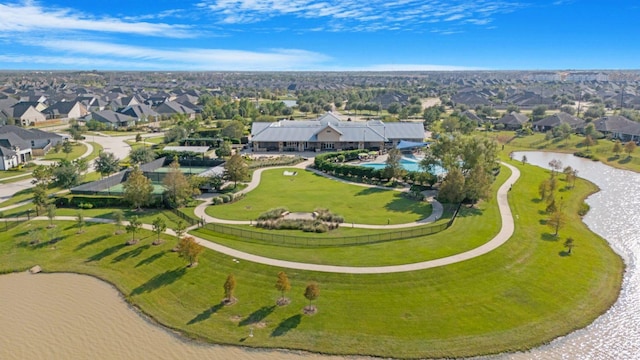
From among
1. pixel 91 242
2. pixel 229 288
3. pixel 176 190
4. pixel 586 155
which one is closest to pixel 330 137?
Result: pixel 176 190

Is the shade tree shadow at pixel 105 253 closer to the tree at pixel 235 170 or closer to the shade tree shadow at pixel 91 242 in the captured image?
the shade tree shadow at pixel 91 242

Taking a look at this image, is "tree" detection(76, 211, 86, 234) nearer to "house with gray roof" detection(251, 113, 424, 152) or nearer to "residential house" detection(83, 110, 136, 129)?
"house with gray roof" detection(251, 113, 424, 152)

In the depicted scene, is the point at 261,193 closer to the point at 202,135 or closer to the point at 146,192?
the point at 146,192

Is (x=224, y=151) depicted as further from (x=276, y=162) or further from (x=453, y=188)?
(x=453, y=188)

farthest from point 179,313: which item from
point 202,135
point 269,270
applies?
point 202,135

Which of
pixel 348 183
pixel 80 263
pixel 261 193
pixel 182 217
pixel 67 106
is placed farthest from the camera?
pixel 67 106

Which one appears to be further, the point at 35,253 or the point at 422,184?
the point at 422,184

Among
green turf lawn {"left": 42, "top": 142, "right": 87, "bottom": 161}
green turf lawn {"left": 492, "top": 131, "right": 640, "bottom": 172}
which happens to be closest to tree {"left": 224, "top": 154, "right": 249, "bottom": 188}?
green turf lawn {"left": 42, "top": 142, "right": 87, "bottom": 161}
